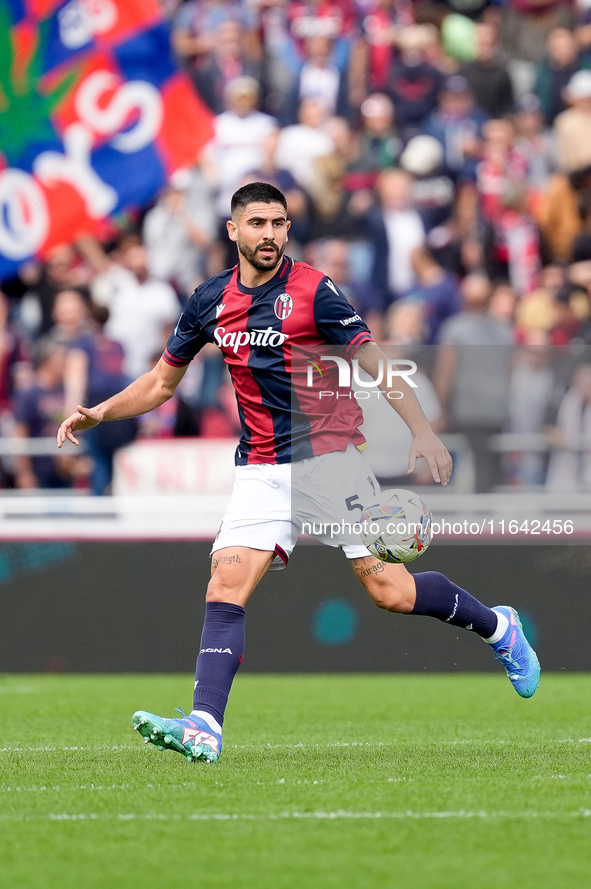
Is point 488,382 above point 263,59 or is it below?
below

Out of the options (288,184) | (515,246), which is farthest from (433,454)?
(515,246)

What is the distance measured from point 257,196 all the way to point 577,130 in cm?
927

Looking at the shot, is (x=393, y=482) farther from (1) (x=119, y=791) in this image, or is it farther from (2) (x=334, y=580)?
(1) (x=119, y=791)

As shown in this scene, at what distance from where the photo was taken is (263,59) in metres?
15.7

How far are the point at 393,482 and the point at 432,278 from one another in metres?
3.32

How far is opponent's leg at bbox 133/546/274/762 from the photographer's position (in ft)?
18.7

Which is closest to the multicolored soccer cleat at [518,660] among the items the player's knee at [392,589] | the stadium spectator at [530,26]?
the player's knee at [392,589]

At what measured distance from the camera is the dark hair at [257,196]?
5.99m

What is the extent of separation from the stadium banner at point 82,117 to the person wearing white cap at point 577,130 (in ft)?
12.7

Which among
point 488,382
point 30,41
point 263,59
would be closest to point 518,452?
point 488,382

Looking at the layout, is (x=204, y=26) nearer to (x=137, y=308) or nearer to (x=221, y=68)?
(x=221, y=68)

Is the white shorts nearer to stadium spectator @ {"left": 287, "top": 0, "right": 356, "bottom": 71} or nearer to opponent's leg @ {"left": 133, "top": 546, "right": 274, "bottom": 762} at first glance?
opponent's leg @ {"left": 133, "top": 546, "right": 274, "bottom": 762}

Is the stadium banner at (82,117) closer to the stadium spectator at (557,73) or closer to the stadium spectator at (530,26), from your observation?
the stadium spectator at (557,73)

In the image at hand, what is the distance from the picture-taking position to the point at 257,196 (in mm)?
5992
